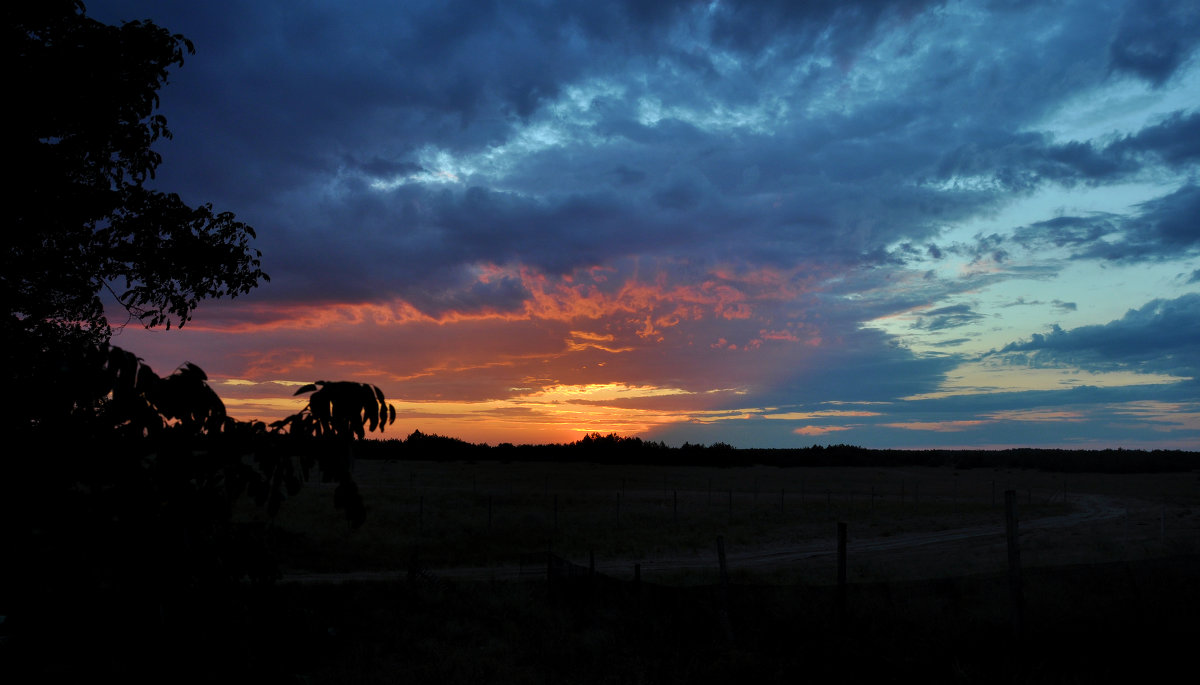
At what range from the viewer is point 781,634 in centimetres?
Answer: 1051

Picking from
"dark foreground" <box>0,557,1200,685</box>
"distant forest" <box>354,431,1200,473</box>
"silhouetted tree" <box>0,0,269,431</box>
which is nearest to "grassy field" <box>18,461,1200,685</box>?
"dark foreground" <box>0,557,1200,685</box>

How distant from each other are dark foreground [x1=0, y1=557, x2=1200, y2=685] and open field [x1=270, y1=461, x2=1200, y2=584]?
2.27 metres

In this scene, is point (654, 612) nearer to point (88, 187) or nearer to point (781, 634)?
point (781, 634)

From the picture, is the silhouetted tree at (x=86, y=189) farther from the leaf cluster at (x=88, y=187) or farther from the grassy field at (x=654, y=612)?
the grassy field at (x=654, y=612)

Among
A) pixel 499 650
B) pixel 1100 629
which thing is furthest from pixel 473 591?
pixel 1100 629

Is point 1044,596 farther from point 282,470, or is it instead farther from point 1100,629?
point 282,470

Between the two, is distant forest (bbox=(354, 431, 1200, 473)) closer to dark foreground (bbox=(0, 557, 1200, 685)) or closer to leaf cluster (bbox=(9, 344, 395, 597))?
dark foreground (bbox=(0, 557, 1200, 685))

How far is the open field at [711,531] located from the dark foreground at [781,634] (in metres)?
2.27

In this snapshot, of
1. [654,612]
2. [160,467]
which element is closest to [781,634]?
[654,612]

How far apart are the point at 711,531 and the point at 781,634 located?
95.8 ft

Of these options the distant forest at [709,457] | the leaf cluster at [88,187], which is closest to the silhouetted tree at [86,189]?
the leaf cluster at [88,187]

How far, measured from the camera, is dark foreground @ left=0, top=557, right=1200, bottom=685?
8805 mm

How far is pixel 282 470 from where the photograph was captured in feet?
9.45

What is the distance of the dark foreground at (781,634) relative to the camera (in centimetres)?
880
